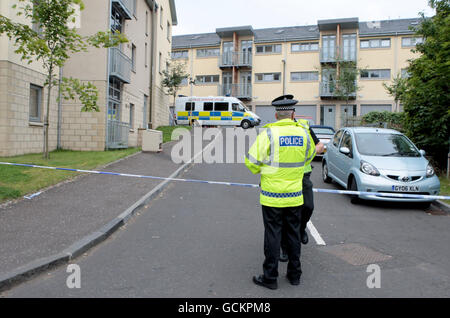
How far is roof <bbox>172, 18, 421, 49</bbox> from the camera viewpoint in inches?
1448

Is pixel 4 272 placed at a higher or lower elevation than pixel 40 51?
lower

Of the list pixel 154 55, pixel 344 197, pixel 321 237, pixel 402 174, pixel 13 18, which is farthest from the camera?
pixel 154 55

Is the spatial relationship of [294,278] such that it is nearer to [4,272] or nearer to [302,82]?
[4,272]

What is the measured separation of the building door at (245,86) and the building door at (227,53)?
2206 mm

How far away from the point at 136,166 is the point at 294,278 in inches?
370

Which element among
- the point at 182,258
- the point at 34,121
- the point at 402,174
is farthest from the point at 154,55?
the point at 182,258

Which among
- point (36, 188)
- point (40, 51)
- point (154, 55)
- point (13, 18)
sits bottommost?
point (36, 188)

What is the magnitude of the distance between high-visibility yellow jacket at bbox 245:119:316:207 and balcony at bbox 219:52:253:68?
123 ft

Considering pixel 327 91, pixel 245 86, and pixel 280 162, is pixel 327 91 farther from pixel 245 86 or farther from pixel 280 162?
pixel 280 162

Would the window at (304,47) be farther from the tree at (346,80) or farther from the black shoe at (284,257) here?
the black shoe at (284,257)

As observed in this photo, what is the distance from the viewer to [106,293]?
12.2ft

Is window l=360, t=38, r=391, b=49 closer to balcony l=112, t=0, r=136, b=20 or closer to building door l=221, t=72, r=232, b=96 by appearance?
building door l=221, t=72, r=232, b=96
